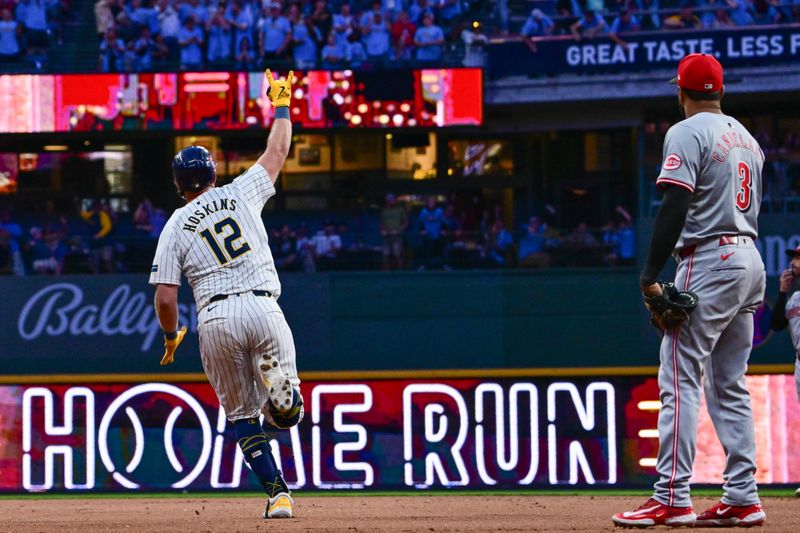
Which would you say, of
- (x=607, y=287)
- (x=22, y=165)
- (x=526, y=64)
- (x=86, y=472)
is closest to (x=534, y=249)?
(x=607, y=287)

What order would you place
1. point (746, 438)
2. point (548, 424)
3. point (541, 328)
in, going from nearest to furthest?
point (746, 438), point (548, 424), point (541, 328)

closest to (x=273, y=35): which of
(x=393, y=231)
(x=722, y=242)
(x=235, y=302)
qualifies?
(x=393, y=231)

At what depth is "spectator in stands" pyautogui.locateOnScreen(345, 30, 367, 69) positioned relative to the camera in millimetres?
19750

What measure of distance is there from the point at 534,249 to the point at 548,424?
31.3 feet

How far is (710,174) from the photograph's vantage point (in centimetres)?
566

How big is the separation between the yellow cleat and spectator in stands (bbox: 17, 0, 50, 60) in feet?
48.5

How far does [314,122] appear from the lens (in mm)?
19531

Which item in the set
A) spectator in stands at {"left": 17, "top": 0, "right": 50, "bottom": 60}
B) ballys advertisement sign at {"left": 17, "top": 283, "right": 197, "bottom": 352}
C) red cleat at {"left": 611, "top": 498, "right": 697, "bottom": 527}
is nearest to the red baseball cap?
red cleat at {"left": 611, "top": 498, "right": 697, "bottom": 527}

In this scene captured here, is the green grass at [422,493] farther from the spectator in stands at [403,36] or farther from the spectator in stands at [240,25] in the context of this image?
the spectator in stands at [240,25]

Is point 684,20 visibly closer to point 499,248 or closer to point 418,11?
point 418,11

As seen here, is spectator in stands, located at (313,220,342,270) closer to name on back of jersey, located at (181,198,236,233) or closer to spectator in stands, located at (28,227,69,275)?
spectator in stands, located at (28,227,69,275)

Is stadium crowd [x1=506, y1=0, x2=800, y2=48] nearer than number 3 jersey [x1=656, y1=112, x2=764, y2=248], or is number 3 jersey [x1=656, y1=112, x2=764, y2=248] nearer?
number 3 jersey [x1=656, y1=112, x2=764, y2=248]

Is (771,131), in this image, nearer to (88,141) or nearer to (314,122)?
→ (314,122)

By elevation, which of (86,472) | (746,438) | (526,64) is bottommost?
(86,472)
